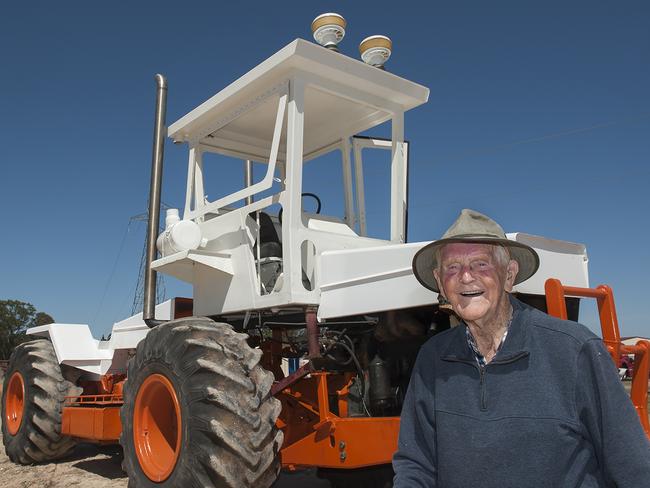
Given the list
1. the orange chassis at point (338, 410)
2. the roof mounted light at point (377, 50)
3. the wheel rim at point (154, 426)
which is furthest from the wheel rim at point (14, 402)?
the roof mounted light at point (377, 50)

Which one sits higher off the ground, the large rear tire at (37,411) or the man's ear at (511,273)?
the man's ear at (511,273)

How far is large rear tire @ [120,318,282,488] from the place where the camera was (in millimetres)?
3758

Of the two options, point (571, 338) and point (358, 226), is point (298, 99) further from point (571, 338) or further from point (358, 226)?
point (571, 338)

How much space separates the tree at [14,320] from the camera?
1940 inches

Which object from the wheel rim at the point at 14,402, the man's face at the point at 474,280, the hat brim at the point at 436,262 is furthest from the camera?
the wheel rim at the point at 14,402

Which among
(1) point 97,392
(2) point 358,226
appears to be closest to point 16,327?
(1) point 97,392

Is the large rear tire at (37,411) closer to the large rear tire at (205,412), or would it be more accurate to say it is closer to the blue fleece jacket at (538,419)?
the large rear tire at (205,412)

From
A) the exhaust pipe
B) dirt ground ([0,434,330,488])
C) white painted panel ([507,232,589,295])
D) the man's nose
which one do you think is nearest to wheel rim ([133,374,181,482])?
the exhaust pipe

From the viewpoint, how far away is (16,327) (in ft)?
171

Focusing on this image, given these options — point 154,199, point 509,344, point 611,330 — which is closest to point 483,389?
point 509,344

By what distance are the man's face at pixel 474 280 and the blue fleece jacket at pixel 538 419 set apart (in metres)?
0.12

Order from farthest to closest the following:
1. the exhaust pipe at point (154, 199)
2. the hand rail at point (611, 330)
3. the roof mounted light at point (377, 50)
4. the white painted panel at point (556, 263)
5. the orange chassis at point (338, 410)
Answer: the exhaust pipe at point (154, 199)
the roof mounted light at point (377, 50)
the white painted panel at point (556, 263)
the orange chassis at point (338, 410)
the hand rail at point (611, 330)

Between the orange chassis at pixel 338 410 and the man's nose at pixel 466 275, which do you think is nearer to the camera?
the man's nose at pixel 466 275

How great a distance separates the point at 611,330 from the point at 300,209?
2.16 meters
